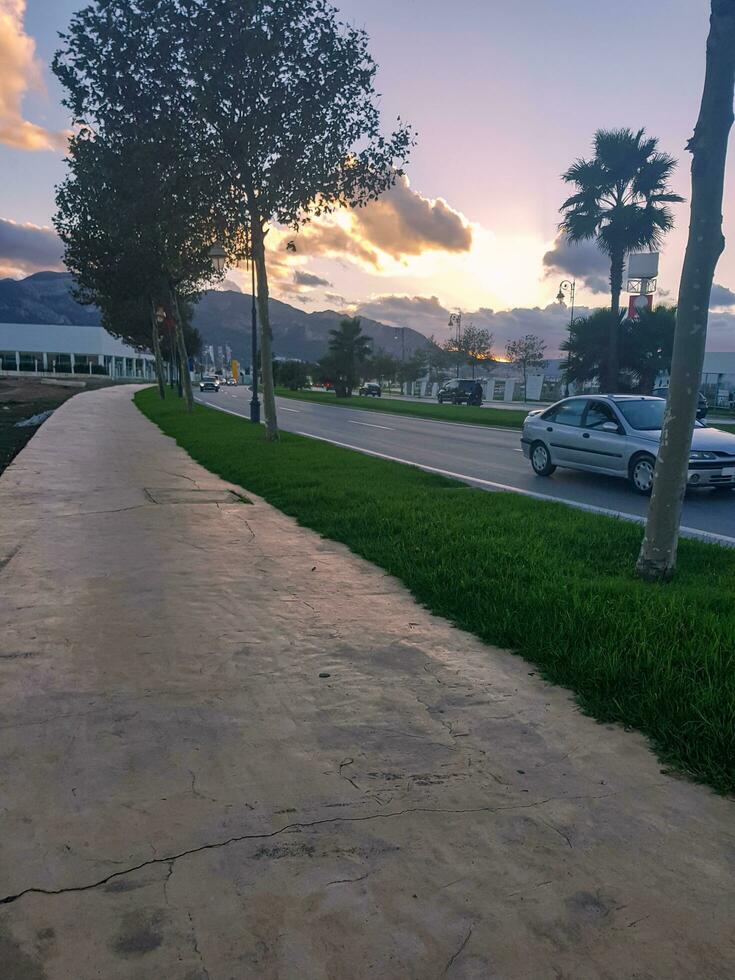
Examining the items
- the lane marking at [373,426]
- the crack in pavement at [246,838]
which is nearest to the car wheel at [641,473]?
the crack in pavement at [246,838]

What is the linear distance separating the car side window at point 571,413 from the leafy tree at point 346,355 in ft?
161

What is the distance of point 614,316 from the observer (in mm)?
31766

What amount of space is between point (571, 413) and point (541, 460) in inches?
42.1

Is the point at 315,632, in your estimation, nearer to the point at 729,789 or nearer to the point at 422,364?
the point at 729,789

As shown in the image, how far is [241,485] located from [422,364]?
102886mm

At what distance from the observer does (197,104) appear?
601 inches

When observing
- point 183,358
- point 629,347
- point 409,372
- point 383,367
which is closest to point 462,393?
point 629,347

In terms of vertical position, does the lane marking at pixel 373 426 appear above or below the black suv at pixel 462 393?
below

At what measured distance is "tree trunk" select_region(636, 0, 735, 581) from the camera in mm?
5008

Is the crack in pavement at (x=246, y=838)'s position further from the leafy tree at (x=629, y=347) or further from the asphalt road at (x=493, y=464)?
the leafy tree at (x=629, y=347)

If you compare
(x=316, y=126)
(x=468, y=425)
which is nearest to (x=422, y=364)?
(x=468, y=425)

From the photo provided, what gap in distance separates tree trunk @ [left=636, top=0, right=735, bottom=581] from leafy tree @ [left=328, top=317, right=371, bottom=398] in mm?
56450

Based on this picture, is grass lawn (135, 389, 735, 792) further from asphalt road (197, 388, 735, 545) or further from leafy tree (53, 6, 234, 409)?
leafy tree (53, 6, 234, 409)

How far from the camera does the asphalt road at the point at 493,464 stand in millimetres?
9555
